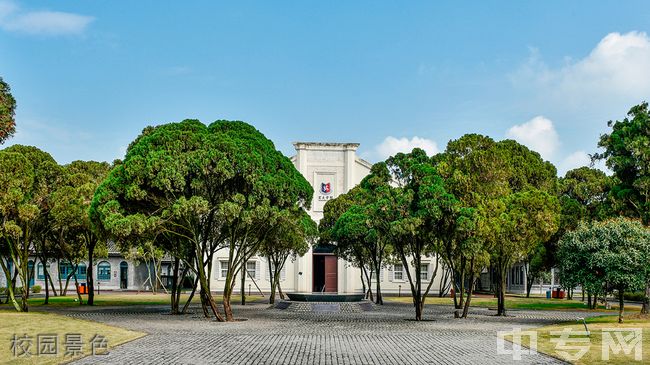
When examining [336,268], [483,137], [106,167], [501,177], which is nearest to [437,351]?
[501,177]

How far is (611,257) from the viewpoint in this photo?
2556 cm

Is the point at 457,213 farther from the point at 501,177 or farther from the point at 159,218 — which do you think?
the point at 159,218

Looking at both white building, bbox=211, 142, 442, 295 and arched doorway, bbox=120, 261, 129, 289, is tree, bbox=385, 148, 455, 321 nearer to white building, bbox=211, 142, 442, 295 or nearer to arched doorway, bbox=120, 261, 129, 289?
white building, bbox=211, 142, 442, 295

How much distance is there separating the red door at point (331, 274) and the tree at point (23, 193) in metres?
30.3

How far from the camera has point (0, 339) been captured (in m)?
18.7

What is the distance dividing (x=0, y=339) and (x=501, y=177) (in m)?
21.9

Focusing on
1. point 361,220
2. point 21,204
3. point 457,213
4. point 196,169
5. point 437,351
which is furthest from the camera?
point 361,220

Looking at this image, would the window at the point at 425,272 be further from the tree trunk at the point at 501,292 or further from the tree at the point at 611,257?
the tree at the point at 611,257

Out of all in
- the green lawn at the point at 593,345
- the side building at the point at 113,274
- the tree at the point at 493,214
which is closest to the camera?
the green lawn at the point at 593,345

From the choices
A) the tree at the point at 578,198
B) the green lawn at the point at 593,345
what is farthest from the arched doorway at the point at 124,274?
the green lawn at the point at 593,345

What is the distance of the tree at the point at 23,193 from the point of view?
28984mm

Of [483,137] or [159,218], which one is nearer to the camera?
[159,218]

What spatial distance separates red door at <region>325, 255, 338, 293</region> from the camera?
5978 centimetres

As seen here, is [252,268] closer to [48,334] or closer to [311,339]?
[48,334]
